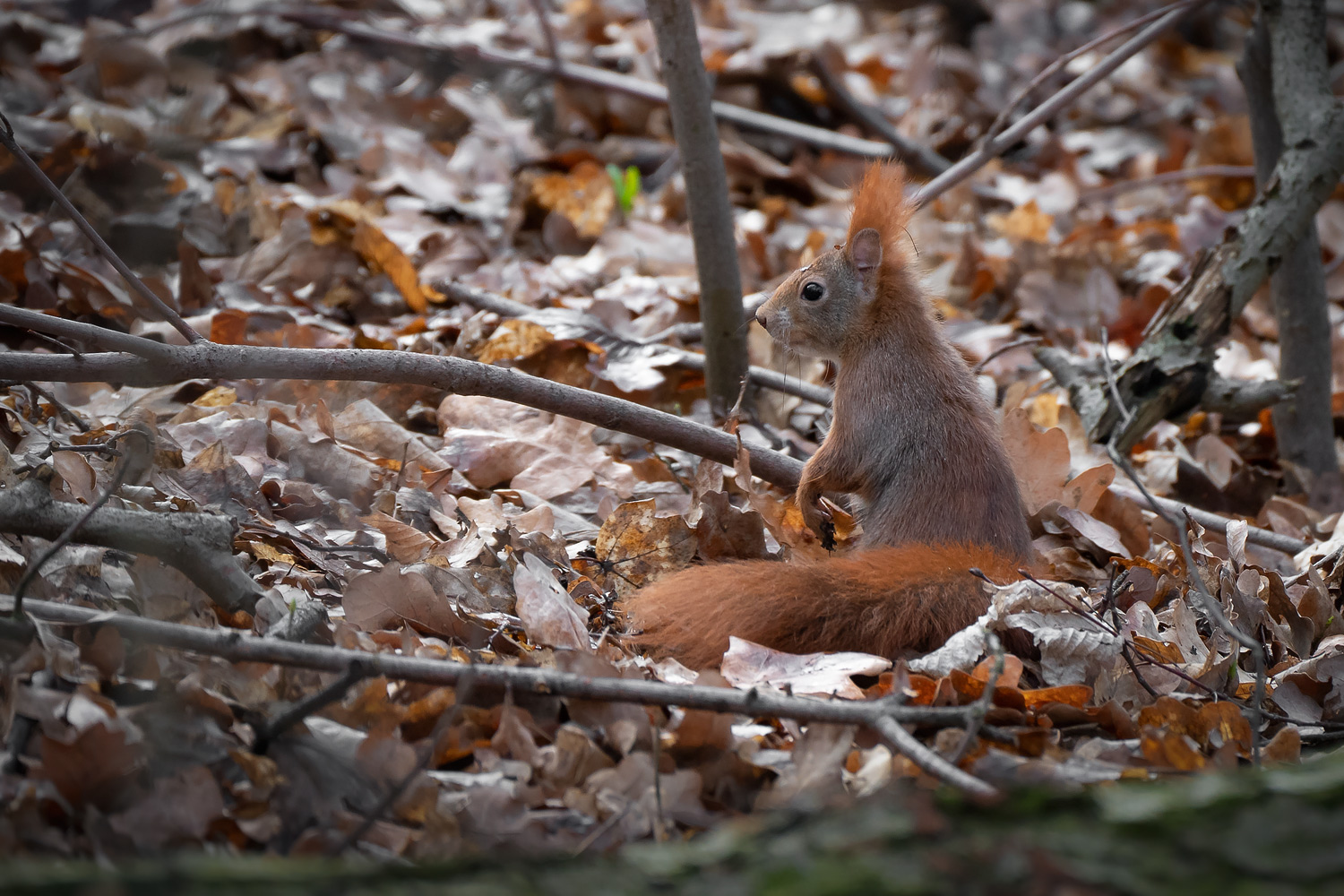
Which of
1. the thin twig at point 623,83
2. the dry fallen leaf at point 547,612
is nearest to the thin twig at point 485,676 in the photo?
the dry fallen leaf at point 547,612

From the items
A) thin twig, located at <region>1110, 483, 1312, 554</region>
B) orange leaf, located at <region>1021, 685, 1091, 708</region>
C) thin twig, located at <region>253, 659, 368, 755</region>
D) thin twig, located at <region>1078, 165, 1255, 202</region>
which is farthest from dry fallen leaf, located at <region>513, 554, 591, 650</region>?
thin twig, located at <region>1078, 165, 1255, 202</region>

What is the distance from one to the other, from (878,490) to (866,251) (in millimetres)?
698

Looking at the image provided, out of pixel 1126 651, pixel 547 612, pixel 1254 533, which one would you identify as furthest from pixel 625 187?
pixel 1126 651

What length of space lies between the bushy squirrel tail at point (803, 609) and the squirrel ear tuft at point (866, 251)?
1.11 meters

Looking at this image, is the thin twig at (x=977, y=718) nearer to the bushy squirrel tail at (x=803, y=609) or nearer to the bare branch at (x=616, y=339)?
the bushy squirrel tail at (x=803, y=609)

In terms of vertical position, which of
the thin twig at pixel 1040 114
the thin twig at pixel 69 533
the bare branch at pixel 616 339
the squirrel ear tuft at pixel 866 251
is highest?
the thin twig at pixel 1040 114

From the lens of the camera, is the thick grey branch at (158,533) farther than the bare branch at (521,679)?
Yes

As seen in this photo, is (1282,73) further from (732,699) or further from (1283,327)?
(732,699)

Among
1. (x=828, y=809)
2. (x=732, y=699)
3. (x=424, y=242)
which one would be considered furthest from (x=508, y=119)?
(x=828, y=809)

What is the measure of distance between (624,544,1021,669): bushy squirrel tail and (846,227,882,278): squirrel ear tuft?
111 centimetres

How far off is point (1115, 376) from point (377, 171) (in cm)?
321

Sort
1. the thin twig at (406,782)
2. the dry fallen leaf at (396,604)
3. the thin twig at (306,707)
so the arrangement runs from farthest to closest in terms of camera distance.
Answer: the dry fallen leaf at (396,604)
the thin twig at (306,707)
the thin twig at (406,782)

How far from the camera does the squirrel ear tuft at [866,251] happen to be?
306 cm

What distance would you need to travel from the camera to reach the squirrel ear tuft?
3.06 meters
